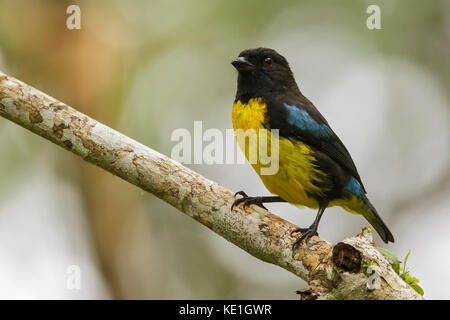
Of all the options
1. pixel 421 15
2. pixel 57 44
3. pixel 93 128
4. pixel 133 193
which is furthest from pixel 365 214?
pixel 421 15

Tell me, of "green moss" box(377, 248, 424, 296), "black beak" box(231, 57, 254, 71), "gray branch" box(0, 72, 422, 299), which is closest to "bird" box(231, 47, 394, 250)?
"black beak" box(231, 57, 254, 71)

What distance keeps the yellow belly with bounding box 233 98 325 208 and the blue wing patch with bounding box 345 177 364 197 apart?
0.31m

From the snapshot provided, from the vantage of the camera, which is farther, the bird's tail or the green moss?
the bird's tail

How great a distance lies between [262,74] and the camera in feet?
16.5

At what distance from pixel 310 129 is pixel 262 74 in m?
0.78

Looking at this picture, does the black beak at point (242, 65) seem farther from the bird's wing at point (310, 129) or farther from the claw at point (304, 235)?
the claw at point (304, 235)

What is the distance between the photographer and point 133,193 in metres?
7.58

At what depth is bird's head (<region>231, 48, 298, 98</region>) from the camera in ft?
16.2

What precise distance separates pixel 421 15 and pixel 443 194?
3104mm

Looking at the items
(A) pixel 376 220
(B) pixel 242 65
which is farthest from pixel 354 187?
(B) pixel 242 65

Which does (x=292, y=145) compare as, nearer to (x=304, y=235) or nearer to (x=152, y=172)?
(x=304, y=235)

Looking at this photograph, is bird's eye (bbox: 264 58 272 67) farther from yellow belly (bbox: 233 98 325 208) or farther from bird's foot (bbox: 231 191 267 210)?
bird's foot (bbox: 231 191 267 210)

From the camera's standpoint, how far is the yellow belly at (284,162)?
14.6ft

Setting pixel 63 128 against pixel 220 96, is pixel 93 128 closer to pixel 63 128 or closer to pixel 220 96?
pixel 63 128
